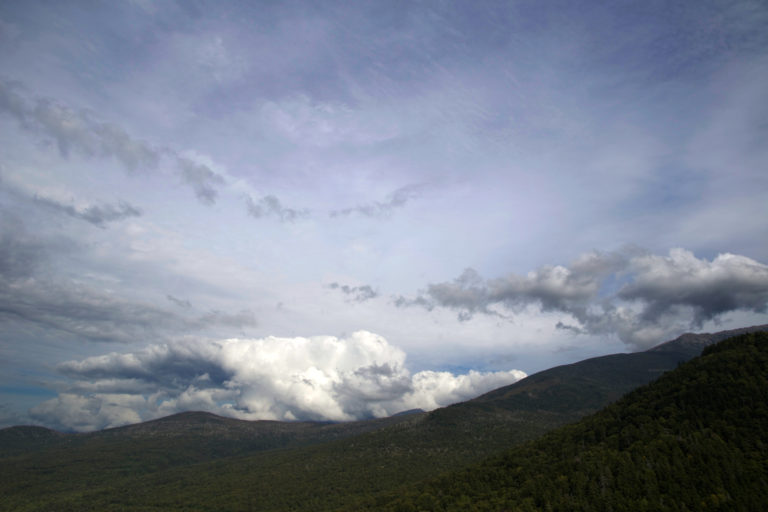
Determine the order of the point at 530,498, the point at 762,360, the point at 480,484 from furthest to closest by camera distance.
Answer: the point at 480,484 → the point at 762,360 → the point at 530,498

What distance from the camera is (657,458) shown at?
13350cm

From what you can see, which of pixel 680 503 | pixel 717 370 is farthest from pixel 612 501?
pixel 717 370

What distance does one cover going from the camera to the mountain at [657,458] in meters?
117

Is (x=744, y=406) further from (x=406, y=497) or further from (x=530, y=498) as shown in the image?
(x=406, y=497)

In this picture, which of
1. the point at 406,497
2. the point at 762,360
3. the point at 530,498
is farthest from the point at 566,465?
the point at 762,360

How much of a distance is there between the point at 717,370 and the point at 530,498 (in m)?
90.2

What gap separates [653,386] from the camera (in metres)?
191

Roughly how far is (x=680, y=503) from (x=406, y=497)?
103 metres

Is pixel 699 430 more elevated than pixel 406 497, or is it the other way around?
pixel 699 430

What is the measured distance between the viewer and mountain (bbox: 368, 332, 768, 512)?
116625 millimetres

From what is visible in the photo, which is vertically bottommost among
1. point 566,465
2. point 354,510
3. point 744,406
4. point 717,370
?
point 354,510

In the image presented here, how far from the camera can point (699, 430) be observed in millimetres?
138875

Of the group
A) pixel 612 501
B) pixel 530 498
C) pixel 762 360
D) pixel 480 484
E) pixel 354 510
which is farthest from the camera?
pixel 354 510

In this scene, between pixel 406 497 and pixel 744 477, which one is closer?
pixel 744 477
